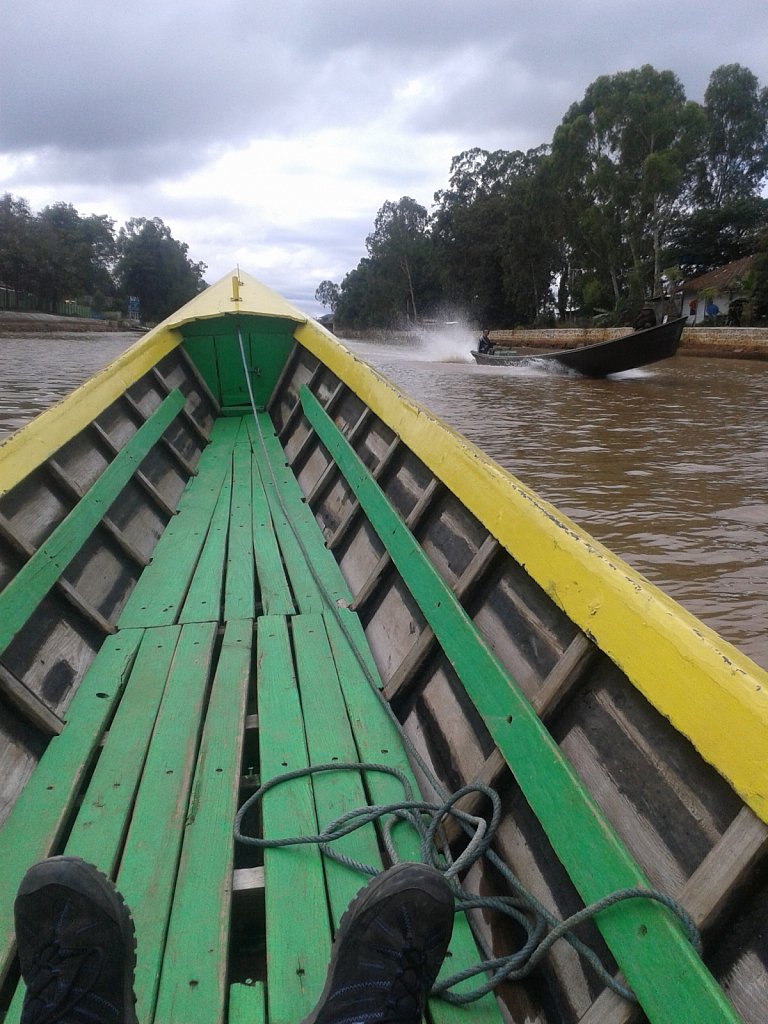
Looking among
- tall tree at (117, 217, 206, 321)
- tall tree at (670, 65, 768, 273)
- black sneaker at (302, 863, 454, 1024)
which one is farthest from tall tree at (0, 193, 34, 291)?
black sneaker at (302, 863, 454, 1024)

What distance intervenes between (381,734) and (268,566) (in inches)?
51.6

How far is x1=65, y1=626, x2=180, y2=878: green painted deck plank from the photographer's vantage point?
165 cm

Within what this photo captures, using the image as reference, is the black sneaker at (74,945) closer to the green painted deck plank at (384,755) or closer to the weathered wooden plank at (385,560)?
the green painted deck plank at (384,755)

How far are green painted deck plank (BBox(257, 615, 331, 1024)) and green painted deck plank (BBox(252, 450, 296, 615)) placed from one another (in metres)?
0.56

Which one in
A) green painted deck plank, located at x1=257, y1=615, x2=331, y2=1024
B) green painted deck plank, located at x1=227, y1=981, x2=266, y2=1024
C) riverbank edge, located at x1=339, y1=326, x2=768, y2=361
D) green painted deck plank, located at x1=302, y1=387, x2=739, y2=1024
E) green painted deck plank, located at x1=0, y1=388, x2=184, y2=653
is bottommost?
riverbank edge, located at x1=339, y1=326, x2=768, y2=361

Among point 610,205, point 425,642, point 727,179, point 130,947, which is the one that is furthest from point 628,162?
point 130,947

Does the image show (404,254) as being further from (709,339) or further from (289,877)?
(289,877)

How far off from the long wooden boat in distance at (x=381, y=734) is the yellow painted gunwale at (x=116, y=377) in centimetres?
3

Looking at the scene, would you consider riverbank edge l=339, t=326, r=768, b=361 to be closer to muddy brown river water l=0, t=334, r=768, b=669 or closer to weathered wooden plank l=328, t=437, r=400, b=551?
muddy brown river water l=0, t=334, r=768, b=669

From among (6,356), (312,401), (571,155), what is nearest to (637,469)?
(312,401)

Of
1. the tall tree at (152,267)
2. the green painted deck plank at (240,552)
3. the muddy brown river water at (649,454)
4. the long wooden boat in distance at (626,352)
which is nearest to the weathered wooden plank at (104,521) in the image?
the green painted deck plank at (240,552)

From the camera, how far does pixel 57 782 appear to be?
185 cm

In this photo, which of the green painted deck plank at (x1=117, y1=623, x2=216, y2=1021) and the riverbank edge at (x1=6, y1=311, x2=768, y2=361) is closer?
the green painted deck plank at (x1=117, y1=623, x2=216, y2=1021)

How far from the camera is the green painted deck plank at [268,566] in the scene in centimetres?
287
